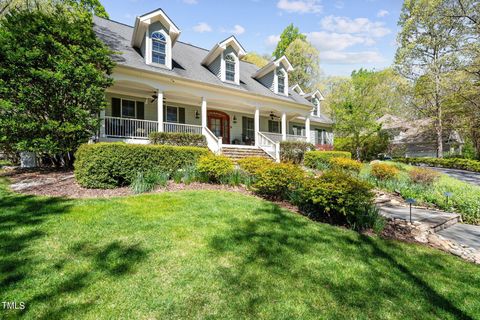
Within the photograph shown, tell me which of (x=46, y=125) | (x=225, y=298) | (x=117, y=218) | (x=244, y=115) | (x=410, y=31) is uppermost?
(x=410, y=31)

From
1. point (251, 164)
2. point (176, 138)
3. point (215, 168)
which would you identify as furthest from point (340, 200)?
point (176, 138)

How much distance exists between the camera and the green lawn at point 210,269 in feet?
7.84

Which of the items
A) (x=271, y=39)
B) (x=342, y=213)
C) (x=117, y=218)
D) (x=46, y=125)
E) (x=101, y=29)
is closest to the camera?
(x=117, y=218)

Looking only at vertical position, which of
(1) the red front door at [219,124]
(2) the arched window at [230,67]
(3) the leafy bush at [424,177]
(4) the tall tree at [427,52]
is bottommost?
(3) the leafy bush at [424,177]

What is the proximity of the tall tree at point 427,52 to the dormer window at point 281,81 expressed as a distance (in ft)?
41.3

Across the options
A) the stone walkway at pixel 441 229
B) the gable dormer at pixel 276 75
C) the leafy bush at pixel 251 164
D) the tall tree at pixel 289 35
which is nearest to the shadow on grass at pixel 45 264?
the leafy bush at pixel 251 164

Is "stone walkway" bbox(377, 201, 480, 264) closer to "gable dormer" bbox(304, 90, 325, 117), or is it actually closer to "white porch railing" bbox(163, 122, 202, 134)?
"white porch railing" bbox(163, 122, 202, 134)

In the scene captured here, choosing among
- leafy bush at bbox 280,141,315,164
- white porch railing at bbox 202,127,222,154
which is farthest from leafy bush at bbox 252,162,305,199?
leafy bush at bbox 280,141,315,164

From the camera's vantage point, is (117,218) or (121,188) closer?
(117,218)

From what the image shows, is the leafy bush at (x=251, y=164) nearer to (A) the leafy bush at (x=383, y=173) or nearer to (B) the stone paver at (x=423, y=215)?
(B) the stone paver at (x=423, y=215)

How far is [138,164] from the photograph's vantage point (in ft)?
24.5

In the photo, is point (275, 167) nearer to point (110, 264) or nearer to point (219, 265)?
point (219, 265)

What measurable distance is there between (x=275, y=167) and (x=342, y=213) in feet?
7.02

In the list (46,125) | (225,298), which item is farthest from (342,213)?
(46,125)
